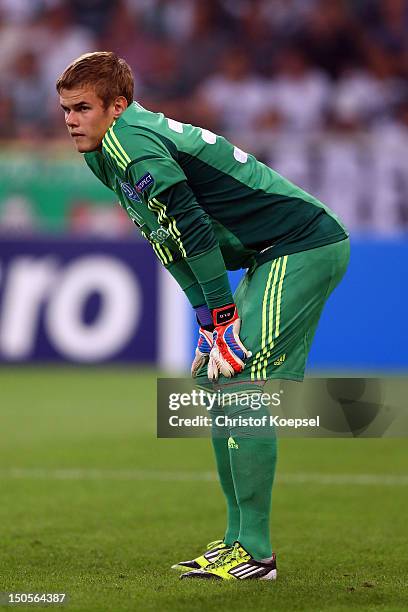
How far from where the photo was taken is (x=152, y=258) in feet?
43.7

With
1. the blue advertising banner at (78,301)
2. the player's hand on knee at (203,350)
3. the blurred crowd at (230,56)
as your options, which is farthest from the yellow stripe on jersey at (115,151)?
the blurred crowd at (230,56)

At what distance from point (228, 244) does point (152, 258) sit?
28.2 feet

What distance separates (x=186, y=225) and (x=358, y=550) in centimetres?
184

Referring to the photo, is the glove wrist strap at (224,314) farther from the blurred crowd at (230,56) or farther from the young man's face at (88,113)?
the blurred crowd at (230,56)

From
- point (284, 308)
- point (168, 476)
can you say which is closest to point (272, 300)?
point (284, 308)

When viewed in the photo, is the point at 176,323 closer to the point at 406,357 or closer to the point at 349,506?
the point at 406,357

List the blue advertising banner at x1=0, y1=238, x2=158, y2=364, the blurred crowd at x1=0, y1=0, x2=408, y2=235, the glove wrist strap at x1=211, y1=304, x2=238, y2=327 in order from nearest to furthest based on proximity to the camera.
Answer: the glove wrist strap at x1=211, y1=304, x2=238, y2=327 < the blue advertising banner at x1=0, y1=238, x2=158, y2=364 < the blurred crowd at x1=0, y1=0, x2=408, y2=235

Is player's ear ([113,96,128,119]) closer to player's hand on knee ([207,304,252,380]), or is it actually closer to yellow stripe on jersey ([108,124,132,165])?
yellow stripe on jersey ([108,124,132,165])

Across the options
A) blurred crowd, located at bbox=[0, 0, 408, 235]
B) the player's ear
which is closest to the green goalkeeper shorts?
the player's ear

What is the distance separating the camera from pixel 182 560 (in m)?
5.08

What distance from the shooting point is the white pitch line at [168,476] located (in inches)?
290

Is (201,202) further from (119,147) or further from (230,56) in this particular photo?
(230,56)

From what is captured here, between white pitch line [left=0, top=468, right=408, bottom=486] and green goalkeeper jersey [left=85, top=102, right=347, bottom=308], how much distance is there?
9.29ft

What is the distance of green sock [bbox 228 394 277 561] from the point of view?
A: 4.54 meters
